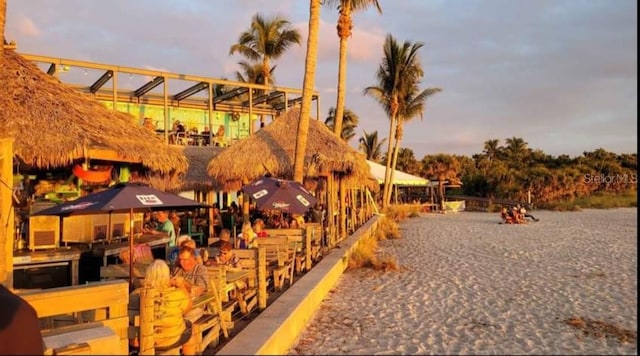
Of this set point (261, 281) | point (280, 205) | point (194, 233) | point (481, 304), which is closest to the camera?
point (261, 281)

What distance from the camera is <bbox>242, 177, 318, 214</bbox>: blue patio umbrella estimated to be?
352 inches

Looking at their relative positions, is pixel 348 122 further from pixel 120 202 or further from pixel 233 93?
pixel 120 202

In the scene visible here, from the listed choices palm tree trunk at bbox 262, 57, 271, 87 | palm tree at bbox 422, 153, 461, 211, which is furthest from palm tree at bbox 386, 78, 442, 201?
palm tree trunk at bbox 262, 57, 271, 87

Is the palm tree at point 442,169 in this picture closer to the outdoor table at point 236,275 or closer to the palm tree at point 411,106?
the palm tree at point 411,106

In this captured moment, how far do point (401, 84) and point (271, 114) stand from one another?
12.3 metres

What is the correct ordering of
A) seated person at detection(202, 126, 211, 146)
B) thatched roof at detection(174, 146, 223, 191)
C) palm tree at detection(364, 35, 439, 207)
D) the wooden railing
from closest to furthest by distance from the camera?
the wooden railing < thatched roof at detection(174, 146, 223, 191) < seated person at detection(202, 126, 211, 146) < palm tree at detection(364, 35, 439, 207)

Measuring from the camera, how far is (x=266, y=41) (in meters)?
26.8

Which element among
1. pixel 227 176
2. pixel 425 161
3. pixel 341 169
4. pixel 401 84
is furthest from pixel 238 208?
pixel 425 161

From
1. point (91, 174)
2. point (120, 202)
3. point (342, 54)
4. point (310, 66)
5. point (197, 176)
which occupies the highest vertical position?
point (342, 54)

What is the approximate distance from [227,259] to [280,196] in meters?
2.75

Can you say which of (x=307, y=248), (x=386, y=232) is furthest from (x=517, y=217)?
(x=307, y=248)

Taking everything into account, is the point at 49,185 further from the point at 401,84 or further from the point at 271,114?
the point at 401,84

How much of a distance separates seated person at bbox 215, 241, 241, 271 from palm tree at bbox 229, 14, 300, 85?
68.7 ft

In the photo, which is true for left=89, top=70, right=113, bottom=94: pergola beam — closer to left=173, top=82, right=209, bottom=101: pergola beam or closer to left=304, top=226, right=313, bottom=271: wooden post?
left=173, top=82, right=209, bottom=101: pergola beam
